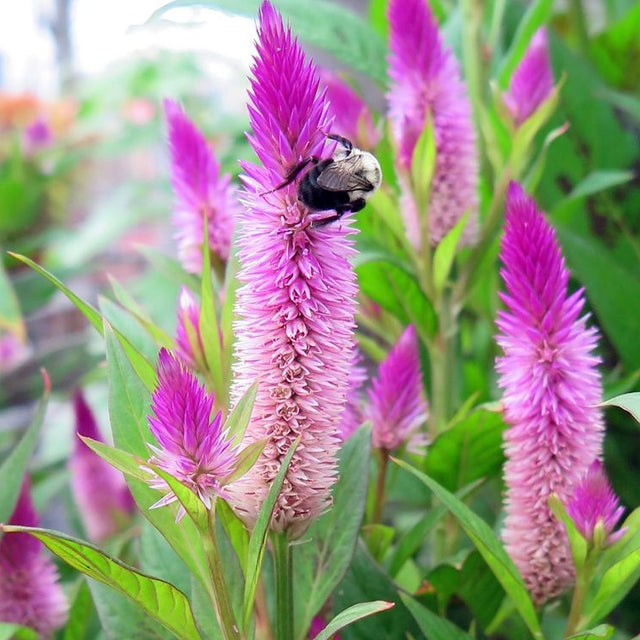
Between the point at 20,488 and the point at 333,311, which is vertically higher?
the point at 333,311

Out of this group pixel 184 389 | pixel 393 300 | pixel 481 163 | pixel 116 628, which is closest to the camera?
pixel 184 389

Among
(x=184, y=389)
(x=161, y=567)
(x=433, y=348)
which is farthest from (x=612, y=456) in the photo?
(x=184, y=389)

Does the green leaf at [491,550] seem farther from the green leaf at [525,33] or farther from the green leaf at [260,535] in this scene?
the green leaf at [525,33]

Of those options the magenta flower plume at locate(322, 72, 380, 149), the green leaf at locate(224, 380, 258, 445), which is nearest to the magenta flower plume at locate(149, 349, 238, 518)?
the green leaf at locate(224, 380, 258, 445)

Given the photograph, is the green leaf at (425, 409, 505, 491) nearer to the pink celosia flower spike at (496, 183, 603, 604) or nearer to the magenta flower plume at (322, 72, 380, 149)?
the pink celosia flower spike at (496, 183, 603, 604)

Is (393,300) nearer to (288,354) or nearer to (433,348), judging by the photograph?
(433,348)

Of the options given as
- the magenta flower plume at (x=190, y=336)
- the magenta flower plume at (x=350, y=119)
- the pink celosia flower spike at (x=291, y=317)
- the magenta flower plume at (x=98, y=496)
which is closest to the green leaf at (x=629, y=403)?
the pink celosia flower spike at (x=291, y=317)
